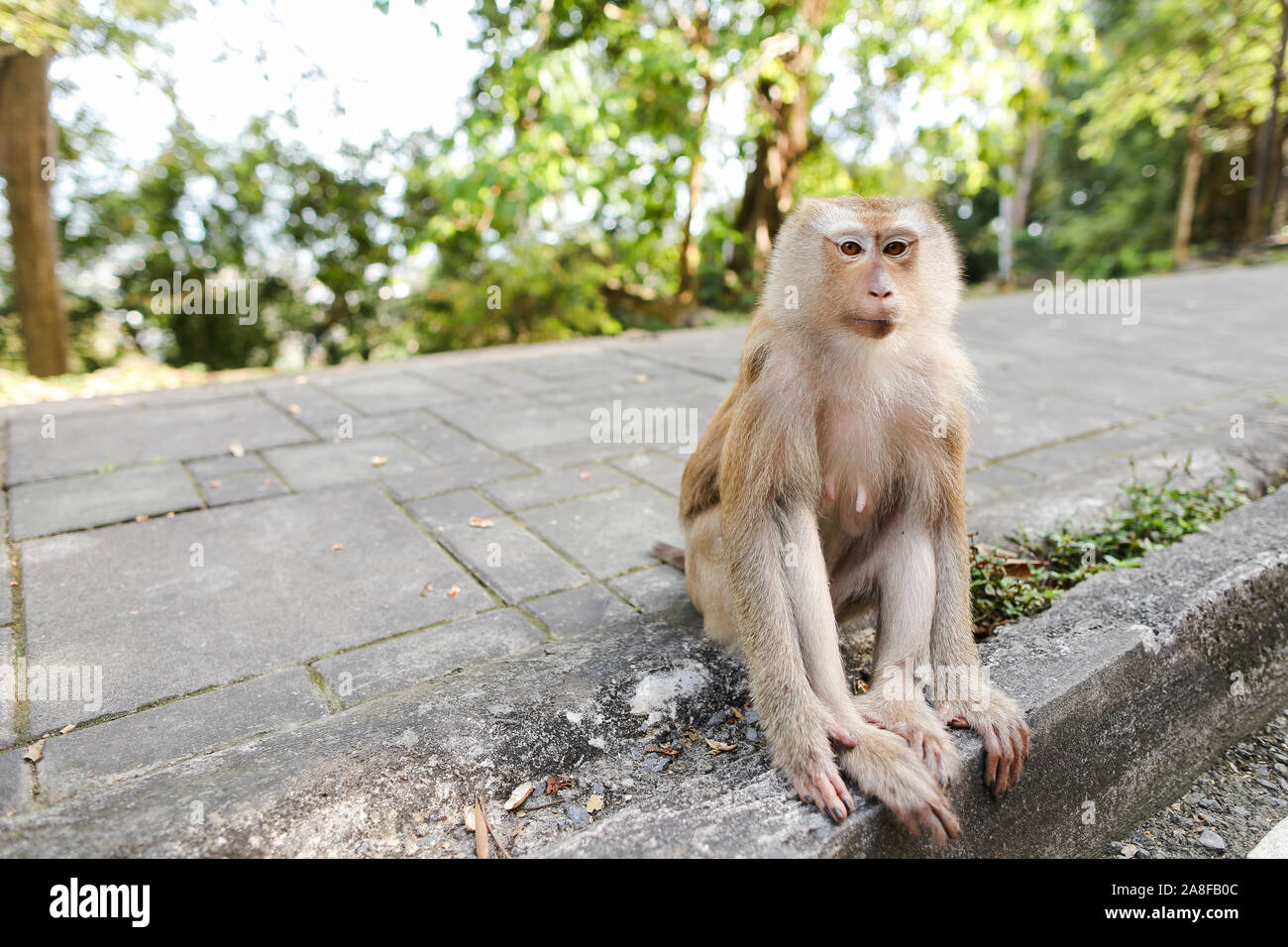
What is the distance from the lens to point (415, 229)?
9.23 meters

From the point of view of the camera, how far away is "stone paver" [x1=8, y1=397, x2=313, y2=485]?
13.2 feet

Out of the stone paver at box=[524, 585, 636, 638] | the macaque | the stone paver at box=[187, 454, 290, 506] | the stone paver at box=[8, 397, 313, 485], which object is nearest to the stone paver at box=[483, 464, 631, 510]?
the stone paver at box=[524, 585, 636, 638]

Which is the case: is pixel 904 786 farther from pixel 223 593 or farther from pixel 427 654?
pixel 223 593

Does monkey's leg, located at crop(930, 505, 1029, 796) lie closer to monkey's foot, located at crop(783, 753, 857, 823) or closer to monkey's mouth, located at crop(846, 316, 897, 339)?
monkey's foot, located at crop(783, 753, 857, 823)

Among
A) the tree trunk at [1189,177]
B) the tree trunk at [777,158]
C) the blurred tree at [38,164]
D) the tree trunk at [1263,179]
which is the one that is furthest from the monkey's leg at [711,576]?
the tree trunk at [1189,177]

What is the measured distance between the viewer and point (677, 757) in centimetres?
209

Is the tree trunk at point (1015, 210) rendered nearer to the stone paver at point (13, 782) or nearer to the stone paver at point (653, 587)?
the stone paver at point (653, 587)

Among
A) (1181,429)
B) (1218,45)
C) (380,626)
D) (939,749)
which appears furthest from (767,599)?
(1218,45)

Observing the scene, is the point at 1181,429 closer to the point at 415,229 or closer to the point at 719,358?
the point at 719,358

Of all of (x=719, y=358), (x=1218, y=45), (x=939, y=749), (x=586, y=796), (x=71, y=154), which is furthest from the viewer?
(x=1218, y=45)

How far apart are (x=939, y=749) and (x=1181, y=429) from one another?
3.75m

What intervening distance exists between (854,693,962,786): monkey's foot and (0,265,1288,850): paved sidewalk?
0.34 meters

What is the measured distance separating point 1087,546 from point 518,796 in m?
2.16

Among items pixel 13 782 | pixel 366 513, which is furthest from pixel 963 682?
pixel 366 513
